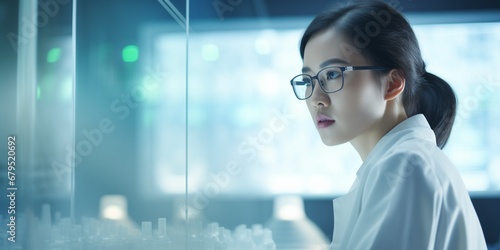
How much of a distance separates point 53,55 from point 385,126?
2.13 feet

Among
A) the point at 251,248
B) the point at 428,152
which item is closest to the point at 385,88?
the point at 428,152

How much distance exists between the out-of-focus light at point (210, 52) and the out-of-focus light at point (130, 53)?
1.18 m

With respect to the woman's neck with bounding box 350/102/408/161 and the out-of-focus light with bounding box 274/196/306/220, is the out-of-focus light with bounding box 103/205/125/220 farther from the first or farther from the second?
the out-of-focus light with bounding box 274/196/306/220

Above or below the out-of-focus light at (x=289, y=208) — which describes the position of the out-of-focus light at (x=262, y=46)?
above

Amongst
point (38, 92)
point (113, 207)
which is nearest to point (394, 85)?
point (38, 92)

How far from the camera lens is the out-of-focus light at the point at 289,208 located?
3.26 meters

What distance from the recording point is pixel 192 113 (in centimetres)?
225

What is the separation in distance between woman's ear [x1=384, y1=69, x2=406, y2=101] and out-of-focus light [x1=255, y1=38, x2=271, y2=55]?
2.50 metres

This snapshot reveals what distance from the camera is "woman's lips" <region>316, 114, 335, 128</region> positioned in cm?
85

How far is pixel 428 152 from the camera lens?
0.72m

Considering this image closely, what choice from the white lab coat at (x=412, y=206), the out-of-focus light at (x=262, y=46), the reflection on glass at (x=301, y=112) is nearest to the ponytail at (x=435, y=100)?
the white lab coat at (x=412, y=206)

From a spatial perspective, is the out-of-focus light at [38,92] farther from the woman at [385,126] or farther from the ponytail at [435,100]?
the ponytail at [435,100]

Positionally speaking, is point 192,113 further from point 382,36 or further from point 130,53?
point 382,36

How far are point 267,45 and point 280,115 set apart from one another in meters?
0.47
